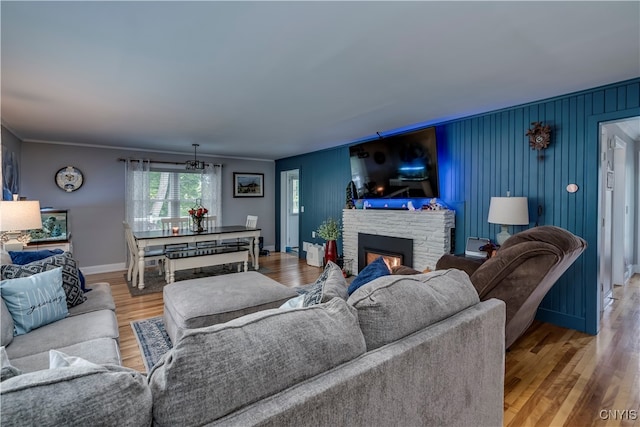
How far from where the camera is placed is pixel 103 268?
5648 millimetres

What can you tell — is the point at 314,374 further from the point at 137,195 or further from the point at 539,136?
the point at 137,195

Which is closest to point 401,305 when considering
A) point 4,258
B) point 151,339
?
point 151,339

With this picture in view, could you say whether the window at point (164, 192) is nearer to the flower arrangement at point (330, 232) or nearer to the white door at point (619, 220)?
the flower arrangement at point (330, 232)

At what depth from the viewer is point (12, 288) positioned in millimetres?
1877

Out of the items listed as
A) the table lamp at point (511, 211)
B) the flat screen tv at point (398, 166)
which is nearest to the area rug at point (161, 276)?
the flat screen tv at point (398, 166)

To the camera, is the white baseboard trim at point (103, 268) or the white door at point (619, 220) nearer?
the white door at point (619, 220)

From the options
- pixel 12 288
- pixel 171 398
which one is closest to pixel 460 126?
pixel 171 398

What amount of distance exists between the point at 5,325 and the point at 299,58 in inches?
93.7

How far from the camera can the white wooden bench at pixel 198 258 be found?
14.4ft

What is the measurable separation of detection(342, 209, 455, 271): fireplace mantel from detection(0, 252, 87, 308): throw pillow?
3636mm

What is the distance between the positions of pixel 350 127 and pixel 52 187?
16.3 feet

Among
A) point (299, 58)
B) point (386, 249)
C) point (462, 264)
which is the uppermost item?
point (299, 58)

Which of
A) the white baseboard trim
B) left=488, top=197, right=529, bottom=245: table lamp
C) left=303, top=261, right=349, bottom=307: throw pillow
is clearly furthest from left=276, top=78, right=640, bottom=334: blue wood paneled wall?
the white baseboard trim

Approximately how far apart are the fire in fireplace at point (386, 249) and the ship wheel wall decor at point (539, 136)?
1.82 metres
